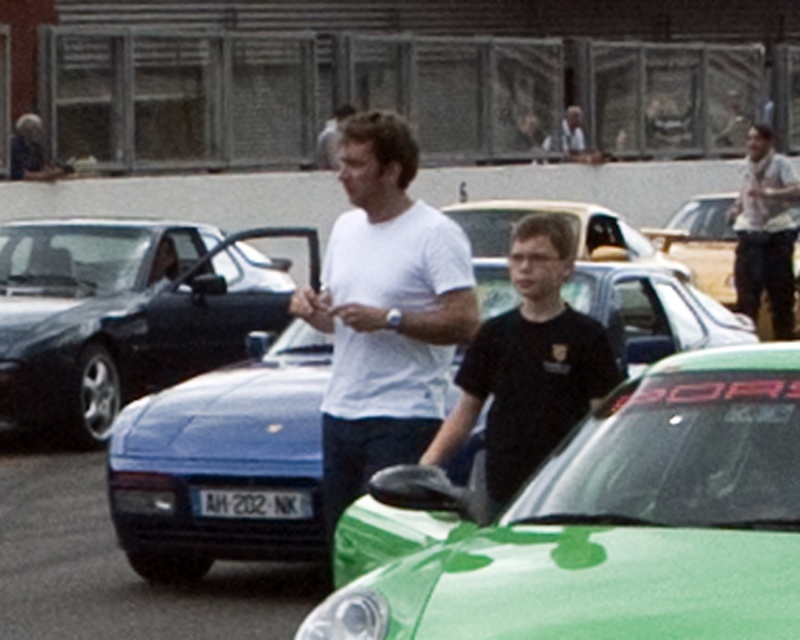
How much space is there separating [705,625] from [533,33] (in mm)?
36115

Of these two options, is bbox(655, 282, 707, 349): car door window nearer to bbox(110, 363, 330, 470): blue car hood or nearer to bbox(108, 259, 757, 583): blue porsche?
bbox(108, 259, 757, 583): blue porsche

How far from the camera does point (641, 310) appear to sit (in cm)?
1413

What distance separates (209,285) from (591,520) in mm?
11849

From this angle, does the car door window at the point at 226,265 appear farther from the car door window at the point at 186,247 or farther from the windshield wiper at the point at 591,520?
the windshield wiper at the point at 591,520

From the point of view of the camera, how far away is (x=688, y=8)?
44250 mm

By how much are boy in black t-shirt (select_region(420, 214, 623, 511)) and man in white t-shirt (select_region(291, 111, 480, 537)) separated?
0.29m

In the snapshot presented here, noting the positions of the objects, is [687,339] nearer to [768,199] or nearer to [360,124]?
[360,124]

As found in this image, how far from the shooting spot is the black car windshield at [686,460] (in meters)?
6.53

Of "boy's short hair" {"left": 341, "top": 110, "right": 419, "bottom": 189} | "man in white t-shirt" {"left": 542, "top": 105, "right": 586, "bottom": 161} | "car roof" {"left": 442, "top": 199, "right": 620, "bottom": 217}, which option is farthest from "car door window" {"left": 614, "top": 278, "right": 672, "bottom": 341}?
"man in white t-shirt" {"left": 542, "top": 105, "right": 586, "bottom": 161}

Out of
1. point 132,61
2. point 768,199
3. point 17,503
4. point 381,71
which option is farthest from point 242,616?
point 381,71

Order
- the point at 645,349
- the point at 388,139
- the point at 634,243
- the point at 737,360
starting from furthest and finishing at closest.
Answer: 1. the point at 634,243
2. the point at 645,349
3. the point at 388,139
4. the point at 737,360

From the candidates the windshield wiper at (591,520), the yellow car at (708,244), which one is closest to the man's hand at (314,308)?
the windshield wiper at (591,520)

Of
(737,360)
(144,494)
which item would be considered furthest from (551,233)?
(144,494)

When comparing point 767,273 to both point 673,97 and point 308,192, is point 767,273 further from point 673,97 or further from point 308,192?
point 673,97
